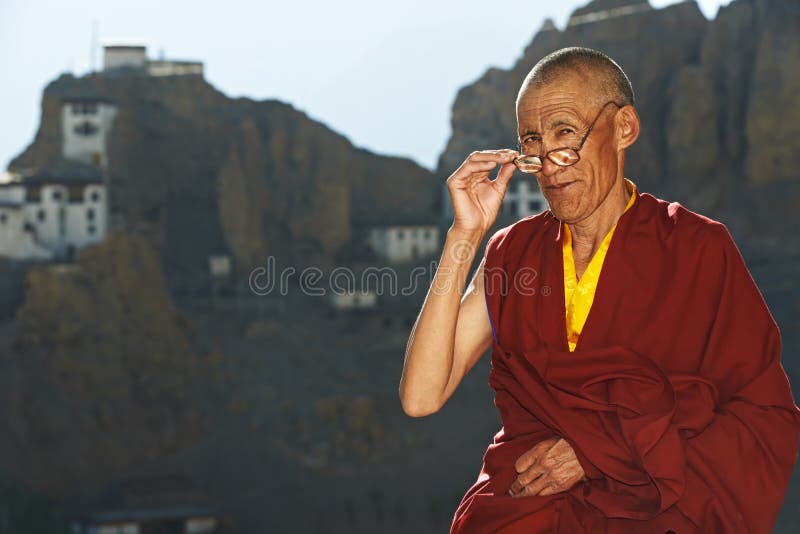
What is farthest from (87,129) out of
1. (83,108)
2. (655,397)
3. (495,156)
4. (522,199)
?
(655,397)

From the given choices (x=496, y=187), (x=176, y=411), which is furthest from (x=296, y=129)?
(x=496, y=187)

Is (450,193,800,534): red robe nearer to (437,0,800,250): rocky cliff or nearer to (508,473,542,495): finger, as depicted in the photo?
(508,473,542,495): finger

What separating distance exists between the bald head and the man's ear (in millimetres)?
25

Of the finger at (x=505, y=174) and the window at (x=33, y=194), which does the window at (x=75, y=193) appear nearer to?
the window at (x=33, y=194)

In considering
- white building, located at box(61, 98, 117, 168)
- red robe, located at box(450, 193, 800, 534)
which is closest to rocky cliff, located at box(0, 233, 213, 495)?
white building, located at box(61, 98, 117, 168)

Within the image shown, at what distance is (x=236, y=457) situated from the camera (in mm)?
31547

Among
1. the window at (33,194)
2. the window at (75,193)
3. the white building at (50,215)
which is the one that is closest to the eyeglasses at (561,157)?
the white building at (50,215)

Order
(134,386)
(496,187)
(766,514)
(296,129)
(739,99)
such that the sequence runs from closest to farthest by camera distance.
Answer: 1. (766,514)
2. (496,187)
3. (134,386)
4. (739,99)
5. (296,129)

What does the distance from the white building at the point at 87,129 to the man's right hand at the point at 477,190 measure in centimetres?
3915

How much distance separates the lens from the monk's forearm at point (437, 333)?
361 centimetres

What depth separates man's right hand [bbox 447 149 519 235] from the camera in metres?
3.66

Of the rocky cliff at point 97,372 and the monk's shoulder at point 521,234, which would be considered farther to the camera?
the rocky cliff at point 97,372

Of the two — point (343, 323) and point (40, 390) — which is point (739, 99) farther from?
point (40, 390)

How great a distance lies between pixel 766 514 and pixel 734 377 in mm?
324
